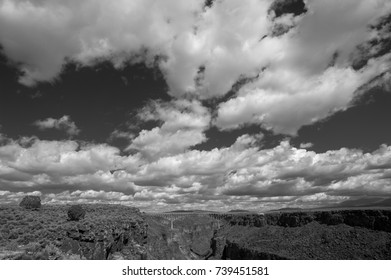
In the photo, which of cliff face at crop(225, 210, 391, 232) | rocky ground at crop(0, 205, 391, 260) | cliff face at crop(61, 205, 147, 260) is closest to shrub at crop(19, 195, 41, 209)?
rocky ground at crop(0, 205, 391, 260)

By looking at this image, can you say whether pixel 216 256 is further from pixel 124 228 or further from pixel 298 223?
pixel 124 228

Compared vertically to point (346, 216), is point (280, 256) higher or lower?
lower

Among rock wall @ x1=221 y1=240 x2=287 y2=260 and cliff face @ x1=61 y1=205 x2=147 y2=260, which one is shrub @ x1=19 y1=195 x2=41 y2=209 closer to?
cliff face @ x1=61 y1=205 x2=147 y2=260

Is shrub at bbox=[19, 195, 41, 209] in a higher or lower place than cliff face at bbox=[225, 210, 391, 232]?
higher

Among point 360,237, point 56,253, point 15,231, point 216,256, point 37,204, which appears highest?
point 37,204

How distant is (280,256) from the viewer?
11900cm

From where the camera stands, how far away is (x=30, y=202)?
210 ft

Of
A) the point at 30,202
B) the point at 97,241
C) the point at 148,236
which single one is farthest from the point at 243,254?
the point at 97,241

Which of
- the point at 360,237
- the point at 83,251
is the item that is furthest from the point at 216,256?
the point at 83,251

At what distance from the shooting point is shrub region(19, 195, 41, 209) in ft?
207

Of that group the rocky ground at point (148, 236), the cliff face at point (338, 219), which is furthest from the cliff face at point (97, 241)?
the cliff face at point (338, 219)

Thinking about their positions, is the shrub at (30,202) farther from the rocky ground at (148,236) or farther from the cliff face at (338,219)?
the cliff face at (338,219)

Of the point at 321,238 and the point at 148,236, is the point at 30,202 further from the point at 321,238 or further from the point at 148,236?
the point at 321,238

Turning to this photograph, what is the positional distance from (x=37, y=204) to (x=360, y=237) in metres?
116
